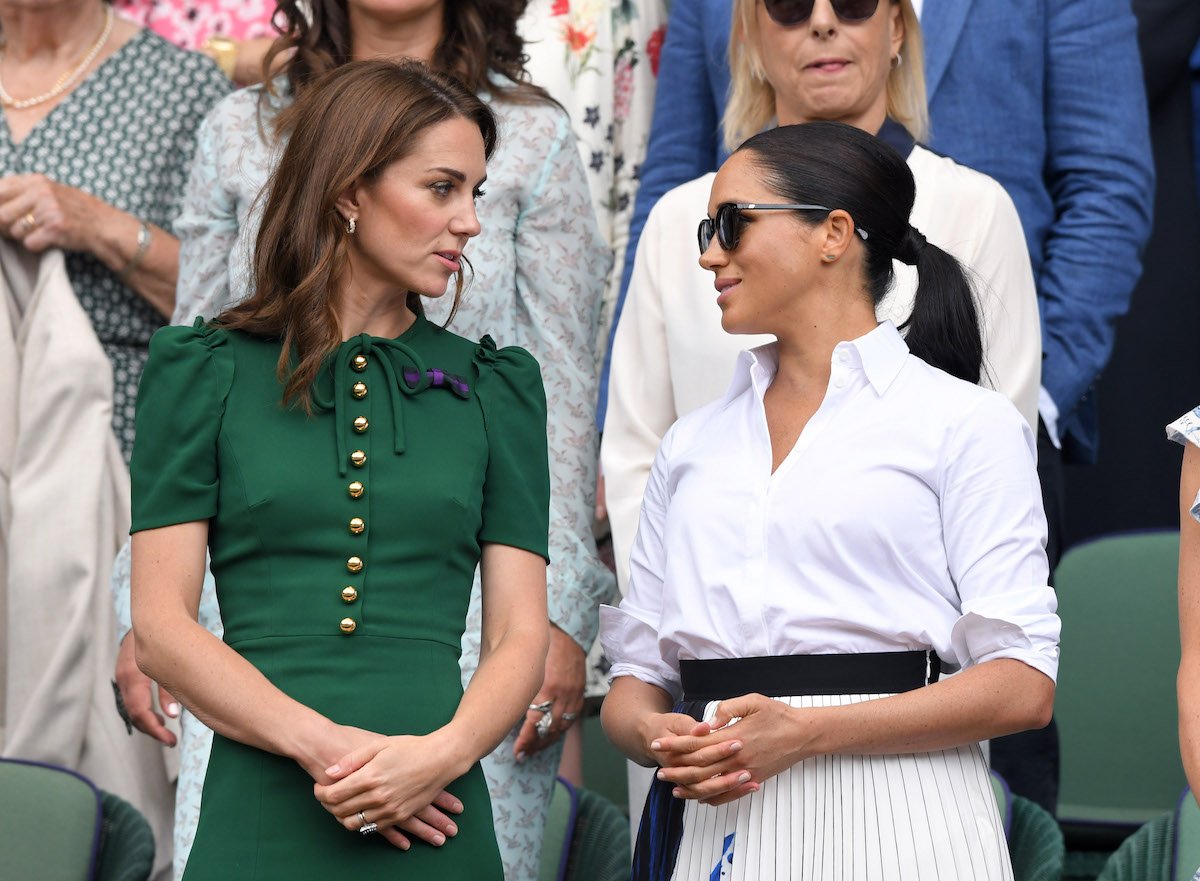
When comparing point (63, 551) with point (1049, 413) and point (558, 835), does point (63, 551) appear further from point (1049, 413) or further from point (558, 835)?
point (1049, 413)

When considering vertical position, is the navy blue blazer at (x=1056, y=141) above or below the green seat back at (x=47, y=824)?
above

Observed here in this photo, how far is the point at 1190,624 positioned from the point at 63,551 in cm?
261

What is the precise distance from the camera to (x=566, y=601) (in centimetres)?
341

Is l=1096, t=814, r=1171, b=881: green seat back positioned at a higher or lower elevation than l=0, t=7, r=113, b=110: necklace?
lower

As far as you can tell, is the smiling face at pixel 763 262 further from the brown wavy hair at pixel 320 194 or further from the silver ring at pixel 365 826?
the silver ring at pixel 365 826

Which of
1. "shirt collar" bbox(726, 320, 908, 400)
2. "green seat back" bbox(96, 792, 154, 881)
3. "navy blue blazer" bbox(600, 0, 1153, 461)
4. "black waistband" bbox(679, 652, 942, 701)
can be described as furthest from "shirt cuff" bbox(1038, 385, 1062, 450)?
"green seat back" bbox(96, 792, 154, 881)

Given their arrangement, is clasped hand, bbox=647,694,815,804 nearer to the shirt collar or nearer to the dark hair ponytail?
the shirt collar

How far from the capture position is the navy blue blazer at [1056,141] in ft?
13.1

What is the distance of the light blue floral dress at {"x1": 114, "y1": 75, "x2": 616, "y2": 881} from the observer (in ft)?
11.4

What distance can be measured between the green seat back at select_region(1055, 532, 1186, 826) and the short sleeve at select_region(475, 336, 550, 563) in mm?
2481

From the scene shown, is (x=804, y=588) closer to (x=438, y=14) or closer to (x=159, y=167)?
(x=438, y=14)

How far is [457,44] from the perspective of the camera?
3750 millimetres

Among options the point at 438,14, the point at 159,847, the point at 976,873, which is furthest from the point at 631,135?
the point at 976,873

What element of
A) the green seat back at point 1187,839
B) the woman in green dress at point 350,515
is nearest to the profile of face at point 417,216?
the woman in green dress at point 350,515
